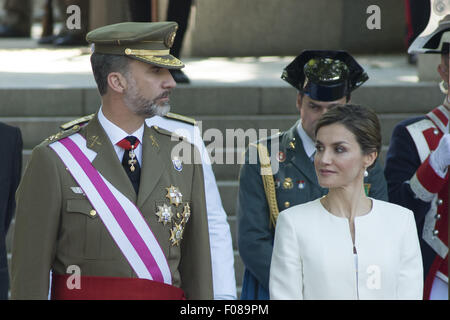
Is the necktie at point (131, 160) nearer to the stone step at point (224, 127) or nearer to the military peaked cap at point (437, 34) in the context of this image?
the military peaked cap at point (437, 34)

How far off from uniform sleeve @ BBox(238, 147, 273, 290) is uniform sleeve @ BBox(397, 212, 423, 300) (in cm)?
→ 96

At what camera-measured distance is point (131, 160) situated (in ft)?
12.2

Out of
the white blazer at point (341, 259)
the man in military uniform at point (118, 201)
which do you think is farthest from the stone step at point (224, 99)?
the white blazer at point (341, 259)

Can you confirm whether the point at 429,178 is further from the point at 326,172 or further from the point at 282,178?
the point at 326,172

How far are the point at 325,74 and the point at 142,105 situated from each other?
3.56 feet

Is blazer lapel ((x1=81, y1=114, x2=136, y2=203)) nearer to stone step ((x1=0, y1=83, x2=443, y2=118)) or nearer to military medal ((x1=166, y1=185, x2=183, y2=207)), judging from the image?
military medal ((x1=166, y1=185, x2=183, y2=207))

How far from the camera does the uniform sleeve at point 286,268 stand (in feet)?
11.1

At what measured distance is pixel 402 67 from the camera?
8922 millimetres

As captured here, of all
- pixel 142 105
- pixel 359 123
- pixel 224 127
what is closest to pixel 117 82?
pixel 142 105

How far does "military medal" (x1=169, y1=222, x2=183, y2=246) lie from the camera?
12.1 ft

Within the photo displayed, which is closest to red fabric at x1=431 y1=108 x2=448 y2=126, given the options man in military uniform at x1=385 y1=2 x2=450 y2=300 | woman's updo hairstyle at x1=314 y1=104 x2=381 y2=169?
man in military uniform at x1=385 y1=2 x2=450 y2=300

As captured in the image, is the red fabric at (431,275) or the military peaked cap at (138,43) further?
the red fabric at (431,275)

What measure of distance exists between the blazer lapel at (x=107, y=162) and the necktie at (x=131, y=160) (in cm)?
5
